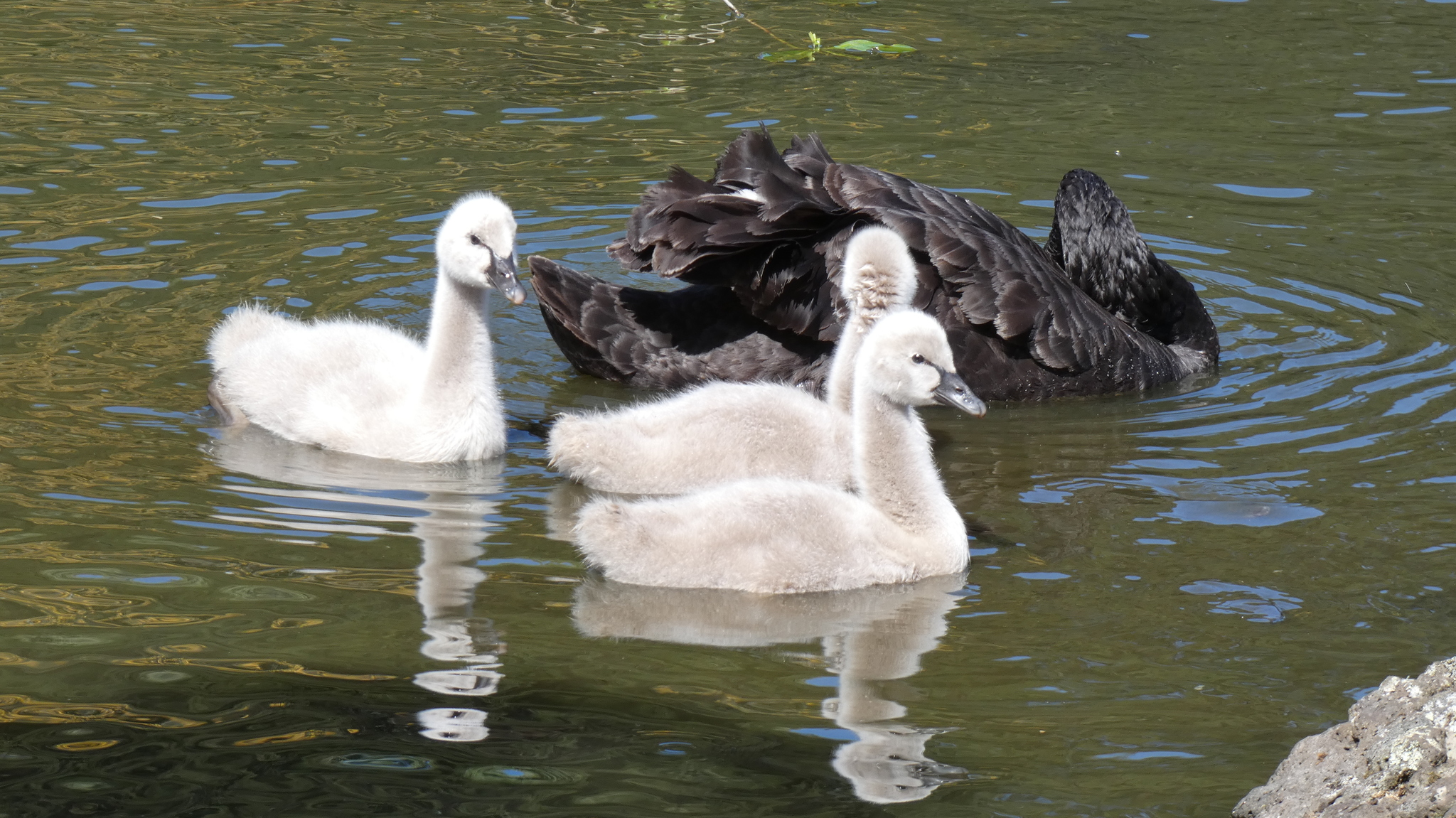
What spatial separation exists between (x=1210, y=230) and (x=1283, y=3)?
6607 mm

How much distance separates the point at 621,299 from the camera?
8078 mm

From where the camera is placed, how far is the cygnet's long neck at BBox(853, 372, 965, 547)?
579 cm

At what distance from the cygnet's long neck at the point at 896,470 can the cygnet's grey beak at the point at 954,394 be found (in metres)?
0.14

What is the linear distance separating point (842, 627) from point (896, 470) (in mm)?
695

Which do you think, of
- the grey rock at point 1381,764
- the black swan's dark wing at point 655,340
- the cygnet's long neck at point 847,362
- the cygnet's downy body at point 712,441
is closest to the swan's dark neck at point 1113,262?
the black swan's dark wing at point 655,340

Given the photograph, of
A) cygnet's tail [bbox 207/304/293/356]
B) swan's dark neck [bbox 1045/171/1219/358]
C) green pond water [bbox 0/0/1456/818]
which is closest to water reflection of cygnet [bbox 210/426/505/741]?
green pond water [bbox 0/0/1456/818]

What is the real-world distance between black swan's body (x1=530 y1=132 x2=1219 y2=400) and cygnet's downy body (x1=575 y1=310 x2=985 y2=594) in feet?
5.89

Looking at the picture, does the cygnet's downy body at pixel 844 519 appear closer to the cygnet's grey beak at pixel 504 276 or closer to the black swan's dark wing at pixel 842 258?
the cygnet's grey beak at pixel 504 276

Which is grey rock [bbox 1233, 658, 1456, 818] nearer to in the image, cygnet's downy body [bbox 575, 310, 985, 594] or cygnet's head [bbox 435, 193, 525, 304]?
cygnet's downy body [bbox 575, 310, 985, 594]

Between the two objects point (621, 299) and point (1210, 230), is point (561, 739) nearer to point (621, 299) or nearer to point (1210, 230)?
point (621, 299)

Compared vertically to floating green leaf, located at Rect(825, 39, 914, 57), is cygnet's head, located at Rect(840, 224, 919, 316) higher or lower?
lower

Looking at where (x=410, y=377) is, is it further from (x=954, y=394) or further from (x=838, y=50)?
(x=838, y=50)

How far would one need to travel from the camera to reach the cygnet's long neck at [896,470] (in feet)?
19.0

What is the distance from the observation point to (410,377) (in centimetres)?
693
